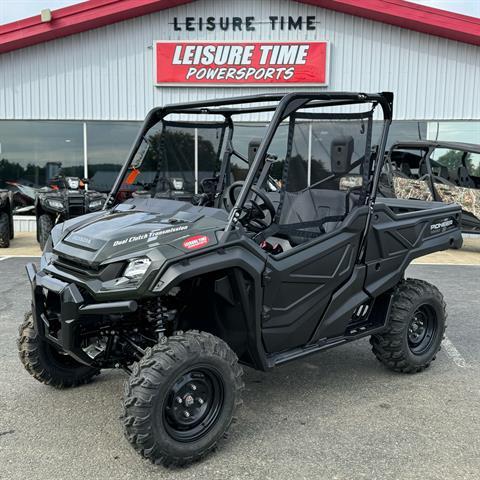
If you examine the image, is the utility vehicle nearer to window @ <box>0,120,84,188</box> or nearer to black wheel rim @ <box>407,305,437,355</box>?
black wheel rim @ <box>407,305,437,355</box>

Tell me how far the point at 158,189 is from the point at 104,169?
29.9ft

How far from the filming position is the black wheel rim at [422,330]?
4.19m

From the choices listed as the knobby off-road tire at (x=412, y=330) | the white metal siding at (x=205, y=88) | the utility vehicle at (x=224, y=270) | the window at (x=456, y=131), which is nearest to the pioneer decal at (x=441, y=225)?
the utility vehicle at (x=224, y=270)

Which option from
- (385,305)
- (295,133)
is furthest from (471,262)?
(295,133)

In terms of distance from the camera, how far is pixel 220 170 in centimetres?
438

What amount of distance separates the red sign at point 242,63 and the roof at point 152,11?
89 cm

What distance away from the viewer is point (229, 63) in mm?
12383

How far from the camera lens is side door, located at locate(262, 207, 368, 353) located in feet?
10.5

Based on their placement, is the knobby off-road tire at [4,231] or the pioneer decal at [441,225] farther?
the knobby off-road tire at [4,231]

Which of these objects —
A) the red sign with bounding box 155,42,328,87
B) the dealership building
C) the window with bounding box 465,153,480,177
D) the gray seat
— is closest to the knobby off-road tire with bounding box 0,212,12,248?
the dealership building

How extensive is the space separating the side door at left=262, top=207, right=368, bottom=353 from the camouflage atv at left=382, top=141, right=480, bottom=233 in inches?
256

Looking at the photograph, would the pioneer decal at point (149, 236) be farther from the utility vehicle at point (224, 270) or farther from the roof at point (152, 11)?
the roof at point (152, 11)

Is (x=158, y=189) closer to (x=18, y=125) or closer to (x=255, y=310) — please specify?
(x=255, y=310)

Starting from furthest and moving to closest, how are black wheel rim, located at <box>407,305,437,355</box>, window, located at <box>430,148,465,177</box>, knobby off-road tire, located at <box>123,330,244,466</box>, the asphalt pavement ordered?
window, located at <box>430,148,465,177</box> < black wheel rim, located at <box>407,305,437,355</box> < the asphalt pavement < knobby off-road tire, located at <box>123,330,244,466</box>
